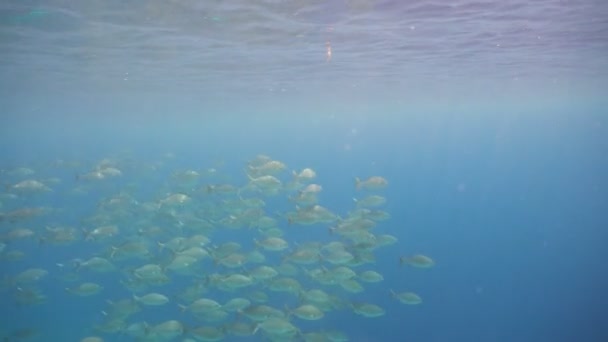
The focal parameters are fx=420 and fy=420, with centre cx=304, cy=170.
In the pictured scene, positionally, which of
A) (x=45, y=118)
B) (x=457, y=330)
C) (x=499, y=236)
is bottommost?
(x=499, y=236)

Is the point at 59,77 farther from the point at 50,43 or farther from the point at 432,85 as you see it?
the point at 432,85

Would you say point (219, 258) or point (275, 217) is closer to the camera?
point (219, 258)

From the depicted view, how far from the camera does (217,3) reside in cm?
1288

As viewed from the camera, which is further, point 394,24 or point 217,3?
point 394,24

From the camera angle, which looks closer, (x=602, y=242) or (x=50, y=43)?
(x=50, y=43)

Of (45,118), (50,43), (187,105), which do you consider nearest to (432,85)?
(187,105)

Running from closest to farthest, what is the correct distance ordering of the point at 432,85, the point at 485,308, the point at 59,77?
the point at 485,308
the point at 59,77
the point at 432,85

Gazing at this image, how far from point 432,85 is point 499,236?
14.2m

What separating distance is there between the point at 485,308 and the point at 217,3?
60.2ft

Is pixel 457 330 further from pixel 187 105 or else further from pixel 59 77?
pixel 187 105

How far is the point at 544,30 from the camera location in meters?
17.6

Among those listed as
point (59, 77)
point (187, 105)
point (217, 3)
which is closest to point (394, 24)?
point (217, 3)

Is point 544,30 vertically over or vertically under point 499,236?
over

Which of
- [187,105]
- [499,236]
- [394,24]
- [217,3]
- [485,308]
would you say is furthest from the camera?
[187,105]
